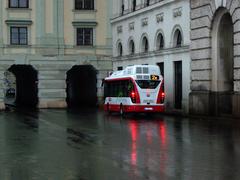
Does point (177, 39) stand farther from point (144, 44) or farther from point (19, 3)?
point (19, 3)

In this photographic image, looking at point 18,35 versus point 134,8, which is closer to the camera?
point 134,8

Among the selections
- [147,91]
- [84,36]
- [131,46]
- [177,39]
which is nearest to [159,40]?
[177,39]

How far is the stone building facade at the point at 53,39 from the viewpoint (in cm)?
4903

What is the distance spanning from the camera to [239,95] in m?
29.7

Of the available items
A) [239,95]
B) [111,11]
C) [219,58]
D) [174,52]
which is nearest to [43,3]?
[111,11]

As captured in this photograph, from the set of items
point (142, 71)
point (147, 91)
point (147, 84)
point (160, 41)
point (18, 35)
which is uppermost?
point (18, 35)

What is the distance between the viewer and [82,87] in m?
58.5

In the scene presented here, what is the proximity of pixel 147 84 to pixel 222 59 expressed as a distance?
4.45 metres

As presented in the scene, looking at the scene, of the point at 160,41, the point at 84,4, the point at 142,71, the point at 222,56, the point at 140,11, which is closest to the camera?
the point at 222,56

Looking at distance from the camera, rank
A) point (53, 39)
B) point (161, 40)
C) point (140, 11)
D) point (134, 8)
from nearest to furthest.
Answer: point (161, 40), point (140, 11), point (134, 8), point (53, 39)

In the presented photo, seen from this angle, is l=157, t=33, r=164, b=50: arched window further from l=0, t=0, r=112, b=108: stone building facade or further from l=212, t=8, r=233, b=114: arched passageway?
l=0, t=0, r=112, b=108: stone building facade

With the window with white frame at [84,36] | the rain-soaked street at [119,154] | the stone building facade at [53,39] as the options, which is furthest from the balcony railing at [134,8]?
the rain-soaked street at [119,154]

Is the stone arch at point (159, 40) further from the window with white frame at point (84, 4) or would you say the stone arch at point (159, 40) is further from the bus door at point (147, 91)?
the window with white frame at point (84, 4)

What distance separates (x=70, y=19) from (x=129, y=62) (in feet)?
23.4
